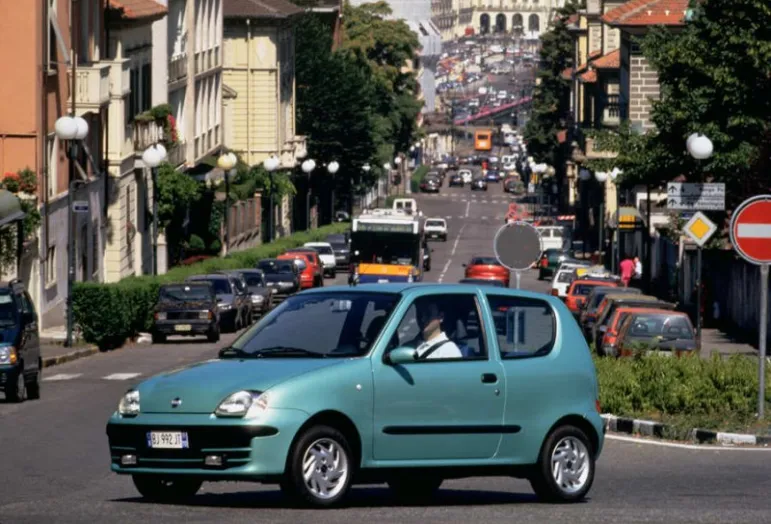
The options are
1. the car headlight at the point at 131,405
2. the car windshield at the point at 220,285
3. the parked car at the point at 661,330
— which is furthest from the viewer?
the car windshield at the point at 220,285

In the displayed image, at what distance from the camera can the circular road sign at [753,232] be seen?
853 inches

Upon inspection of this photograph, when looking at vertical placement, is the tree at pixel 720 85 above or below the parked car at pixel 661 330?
above

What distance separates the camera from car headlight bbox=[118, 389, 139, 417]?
504 inches

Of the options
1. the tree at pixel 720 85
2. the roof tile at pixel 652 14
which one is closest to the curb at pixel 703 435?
the tree at pixel 720 85

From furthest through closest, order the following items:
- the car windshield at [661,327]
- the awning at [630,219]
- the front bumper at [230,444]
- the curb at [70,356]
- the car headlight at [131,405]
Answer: the awning at [630,219] → the curb at [70,356] → the car windshield at [661,327] → the car headlight at [131,405] → the front bumper at [230,444]

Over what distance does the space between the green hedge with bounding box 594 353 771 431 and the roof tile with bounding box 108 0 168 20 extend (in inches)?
1449

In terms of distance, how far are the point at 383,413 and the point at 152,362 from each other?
86.0 ft

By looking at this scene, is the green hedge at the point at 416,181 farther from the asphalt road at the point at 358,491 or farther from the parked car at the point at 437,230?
the asphalt road at the point at 358,491

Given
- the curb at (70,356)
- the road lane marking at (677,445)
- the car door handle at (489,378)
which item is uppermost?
the car door handle at (489,378)

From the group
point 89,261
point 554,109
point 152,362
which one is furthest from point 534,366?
point 554,109

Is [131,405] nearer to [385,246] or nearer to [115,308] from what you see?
[115,308]

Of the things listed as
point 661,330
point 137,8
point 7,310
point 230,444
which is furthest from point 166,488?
point 137,8

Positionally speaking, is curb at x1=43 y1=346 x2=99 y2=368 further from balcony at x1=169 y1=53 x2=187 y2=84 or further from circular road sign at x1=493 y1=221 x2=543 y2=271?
balcony at x1=169 y1=53 x2=187 y2=84

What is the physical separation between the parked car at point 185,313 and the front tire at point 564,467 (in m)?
31.2
